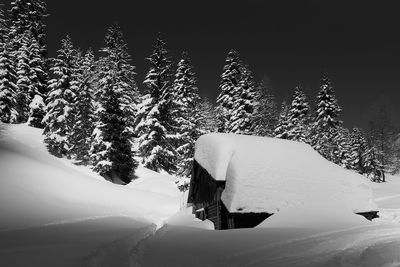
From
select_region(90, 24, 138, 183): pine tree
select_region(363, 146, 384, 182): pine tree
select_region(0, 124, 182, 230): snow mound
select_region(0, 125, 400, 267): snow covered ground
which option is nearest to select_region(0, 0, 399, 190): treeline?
select_region(90, 24, 138, 183): pine tree

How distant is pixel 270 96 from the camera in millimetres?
61594

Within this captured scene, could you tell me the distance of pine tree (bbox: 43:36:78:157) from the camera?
31.5m

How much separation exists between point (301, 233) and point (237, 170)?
4062 millimetres

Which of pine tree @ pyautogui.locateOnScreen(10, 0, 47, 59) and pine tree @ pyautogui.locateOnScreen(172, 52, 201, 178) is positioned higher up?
pine tree @ pyautogui.locateOnScreen(10, 0, 47, 59)

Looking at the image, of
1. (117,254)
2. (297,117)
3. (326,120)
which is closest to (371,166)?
(326,120)

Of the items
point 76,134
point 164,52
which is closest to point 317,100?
point 164,52

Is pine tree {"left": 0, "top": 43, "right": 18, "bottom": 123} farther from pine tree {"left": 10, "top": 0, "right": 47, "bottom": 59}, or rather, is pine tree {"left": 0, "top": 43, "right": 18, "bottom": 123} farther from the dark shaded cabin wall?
the dark shaded cabin wall

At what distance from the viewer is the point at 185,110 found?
3641cm

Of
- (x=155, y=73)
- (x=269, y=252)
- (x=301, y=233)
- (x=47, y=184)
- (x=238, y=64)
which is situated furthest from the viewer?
(x=238, y=64)

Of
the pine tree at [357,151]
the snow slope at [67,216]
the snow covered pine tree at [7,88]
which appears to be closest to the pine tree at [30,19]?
the snow covered pine tree at [7,88]

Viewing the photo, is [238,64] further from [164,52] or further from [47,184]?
[47,184]

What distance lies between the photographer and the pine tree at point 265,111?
45000mm

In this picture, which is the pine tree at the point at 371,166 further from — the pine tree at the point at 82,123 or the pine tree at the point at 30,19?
the pine tree at the point at 30,19

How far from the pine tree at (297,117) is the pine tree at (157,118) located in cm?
1420
